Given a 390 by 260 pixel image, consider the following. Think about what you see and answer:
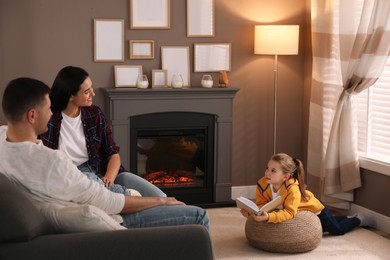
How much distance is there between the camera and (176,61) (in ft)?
19.5

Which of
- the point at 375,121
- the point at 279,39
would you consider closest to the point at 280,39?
the point at 279,39

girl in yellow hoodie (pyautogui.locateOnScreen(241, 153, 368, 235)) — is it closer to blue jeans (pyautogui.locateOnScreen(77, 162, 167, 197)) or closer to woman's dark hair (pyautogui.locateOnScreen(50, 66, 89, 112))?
blue jeans (pyautogui.locateOnScreen(77, 162, 167, 197))

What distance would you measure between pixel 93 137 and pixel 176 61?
6.67 ft

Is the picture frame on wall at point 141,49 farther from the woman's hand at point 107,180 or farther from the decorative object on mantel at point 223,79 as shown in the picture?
the woman's hand at point 107,180

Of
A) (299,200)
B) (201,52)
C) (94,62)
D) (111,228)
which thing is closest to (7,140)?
(111,228)

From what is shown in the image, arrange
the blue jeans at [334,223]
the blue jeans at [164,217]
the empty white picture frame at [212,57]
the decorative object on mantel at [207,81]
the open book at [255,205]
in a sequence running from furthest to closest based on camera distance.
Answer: the empty white picture frame at [212,57], the decorative object on mantel at [207,81], the blue jeans at [334,223], the open book at [255,205], the blue jeans at [164,217]

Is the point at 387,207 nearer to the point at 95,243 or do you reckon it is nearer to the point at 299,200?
the point at 299,200

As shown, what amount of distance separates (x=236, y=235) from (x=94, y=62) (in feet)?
6.26

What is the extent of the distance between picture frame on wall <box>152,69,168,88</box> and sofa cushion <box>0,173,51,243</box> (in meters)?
3.47

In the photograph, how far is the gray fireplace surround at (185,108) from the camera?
5672mm

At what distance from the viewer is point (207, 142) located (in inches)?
237

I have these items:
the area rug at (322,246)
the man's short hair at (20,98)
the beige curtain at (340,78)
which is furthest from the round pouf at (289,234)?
the man's short hair at (20,98)

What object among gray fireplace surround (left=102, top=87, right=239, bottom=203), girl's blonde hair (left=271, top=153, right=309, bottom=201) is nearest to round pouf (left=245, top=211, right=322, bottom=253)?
girl's blonde hair (left=271, top=153, right=309, bottom=201)

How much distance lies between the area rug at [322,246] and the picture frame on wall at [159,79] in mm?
1298
